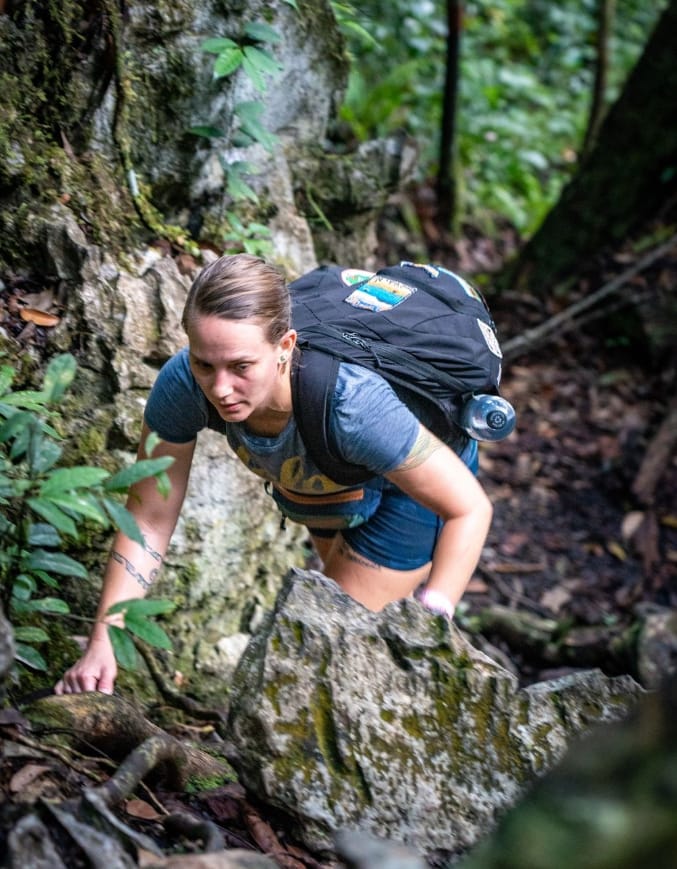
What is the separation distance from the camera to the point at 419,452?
285 centimetres

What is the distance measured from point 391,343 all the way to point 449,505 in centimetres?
56

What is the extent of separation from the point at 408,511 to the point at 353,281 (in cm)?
90

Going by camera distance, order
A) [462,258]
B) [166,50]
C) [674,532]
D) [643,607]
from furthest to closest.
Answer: [462,258], [674,532], [643,607], [166,50]

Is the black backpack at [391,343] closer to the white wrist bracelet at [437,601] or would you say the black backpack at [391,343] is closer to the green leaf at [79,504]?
the white wrist bracelet at [437,601]

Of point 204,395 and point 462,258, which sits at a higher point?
point 204,395

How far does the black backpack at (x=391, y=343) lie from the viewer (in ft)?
9.36

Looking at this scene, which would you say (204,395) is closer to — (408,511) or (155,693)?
(408,511)

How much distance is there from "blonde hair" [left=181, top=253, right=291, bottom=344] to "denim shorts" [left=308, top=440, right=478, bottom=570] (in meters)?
0.98

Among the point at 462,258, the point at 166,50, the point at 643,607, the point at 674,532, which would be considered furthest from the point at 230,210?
the point at 462,258

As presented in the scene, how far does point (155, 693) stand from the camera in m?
3.93

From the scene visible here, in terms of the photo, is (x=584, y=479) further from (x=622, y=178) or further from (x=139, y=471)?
(x=139, y=471)

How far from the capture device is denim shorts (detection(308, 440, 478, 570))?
11.7 feet

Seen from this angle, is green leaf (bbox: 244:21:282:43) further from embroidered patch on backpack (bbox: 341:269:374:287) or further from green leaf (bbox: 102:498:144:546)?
green leaf (bbox: 102:498:144:546)

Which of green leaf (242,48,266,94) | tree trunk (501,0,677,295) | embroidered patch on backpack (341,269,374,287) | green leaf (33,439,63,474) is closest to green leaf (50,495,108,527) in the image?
green leaf (33,439,63,474)
